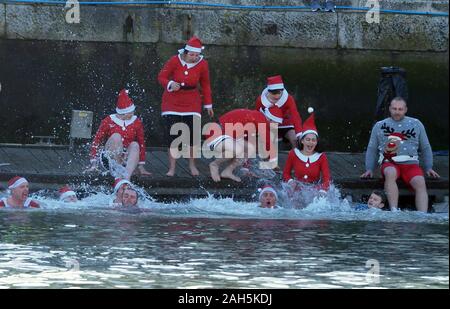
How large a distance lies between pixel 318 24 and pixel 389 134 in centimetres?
281

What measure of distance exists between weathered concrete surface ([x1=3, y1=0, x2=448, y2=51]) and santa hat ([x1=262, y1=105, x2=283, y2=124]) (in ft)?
6.16

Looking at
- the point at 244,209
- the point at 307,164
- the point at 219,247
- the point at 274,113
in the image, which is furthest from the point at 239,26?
the point at 219,247

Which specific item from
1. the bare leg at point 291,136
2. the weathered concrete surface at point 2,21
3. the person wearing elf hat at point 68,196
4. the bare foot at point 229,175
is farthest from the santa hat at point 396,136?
the weathered concrete surface at point 2,21

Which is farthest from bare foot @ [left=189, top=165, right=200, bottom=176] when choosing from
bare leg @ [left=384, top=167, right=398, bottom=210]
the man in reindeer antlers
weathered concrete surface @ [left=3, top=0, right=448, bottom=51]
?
weathered concrete surface @ [left=3, top=0, right=448, bottom=51]

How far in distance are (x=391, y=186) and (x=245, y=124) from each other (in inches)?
71.5

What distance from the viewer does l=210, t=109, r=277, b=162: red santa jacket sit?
17.0m

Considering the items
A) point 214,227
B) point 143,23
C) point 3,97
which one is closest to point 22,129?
point 3,97

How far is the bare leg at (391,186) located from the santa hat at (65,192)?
3338mm

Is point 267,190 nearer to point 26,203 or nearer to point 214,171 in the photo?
point 214,171

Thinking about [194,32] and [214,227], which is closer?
[214,227]

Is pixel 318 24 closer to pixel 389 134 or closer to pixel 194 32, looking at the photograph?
pixel 194 32

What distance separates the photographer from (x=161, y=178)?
16.5 m

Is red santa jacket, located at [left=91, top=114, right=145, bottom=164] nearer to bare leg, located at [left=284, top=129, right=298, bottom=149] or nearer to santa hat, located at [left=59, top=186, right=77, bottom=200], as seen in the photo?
santa hat, located at [left=59, top=186, right=77, bottom=200]

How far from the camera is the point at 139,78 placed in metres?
19.1
